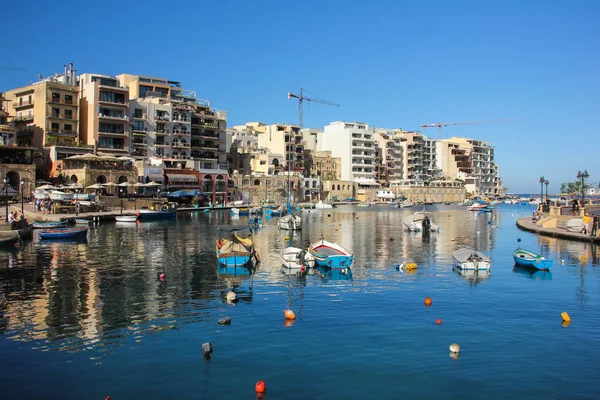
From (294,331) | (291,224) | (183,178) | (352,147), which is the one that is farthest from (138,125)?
(294,331)

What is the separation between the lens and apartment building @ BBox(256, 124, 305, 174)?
429ft

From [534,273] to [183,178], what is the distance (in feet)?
232

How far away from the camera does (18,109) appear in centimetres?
9025

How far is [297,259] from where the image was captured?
109ft

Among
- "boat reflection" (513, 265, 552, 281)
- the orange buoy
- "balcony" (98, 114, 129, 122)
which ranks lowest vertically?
the orange buoy

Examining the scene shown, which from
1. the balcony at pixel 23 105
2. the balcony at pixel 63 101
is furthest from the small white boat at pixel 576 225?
the balcony at pixel 23 105

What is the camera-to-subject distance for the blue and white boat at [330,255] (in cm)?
3275

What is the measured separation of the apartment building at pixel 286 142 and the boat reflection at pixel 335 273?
95.3m

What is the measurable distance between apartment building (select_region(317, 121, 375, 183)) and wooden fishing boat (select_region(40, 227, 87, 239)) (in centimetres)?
10937

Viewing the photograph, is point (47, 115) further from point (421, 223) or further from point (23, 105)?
point (421, 223)

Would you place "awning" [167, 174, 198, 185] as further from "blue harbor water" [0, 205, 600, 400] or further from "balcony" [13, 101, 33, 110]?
"blue harbor water" [0, 205, 600, 400]

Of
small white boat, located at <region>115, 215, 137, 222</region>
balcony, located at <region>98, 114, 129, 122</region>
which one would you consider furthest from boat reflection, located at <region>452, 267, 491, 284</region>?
balcony, located at <region>98, 114, 129, 122</region>

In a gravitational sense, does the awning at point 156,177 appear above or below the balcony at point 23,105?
below

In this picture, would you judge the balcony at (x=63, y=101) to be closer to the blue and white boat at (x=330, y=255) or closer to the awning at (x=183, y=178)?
the awning at (x=183, y=178)
